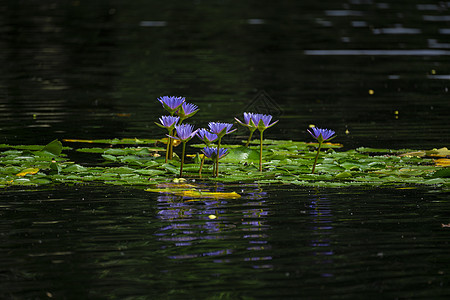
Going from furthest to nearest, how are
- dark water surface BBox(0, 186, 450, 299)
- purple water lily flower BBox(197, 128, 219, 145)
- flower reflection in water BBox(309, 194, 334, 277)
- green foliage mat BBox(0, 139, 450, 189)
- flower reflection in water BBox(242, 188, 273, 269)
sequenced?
green foliage mat BBox(0, 139, 450, 189)
purple water lily flower BBox(197, 128, 219, 145)
flower reflection in water BBox(242, 188, 273, 269)
flower reflection in water BBox(309, 194, 334, 277)
dark water surface BBox(0, 186, 450, 299)

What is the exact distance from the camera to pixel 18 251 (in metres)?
3.59

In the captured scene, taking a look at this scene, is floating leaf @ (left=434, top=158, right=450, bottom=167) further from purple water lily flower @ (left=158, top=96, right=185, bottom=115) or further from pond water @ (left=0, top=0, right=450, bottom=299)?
purple water lily flower @ (left=158, top=96, right=185, bottom=115)

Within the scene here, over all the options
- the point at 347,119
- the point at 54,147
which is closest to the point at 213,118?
the point at 347,119

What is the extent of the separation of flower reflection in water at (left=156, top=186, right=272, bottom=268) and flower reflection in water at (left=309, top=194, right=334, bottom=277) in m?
0.23

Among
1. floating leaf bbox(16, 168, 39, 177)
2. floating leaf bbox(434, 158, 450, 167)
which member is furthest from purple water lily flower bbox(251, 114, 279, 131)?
floating leaf bbox(16, 168, 39, 177)

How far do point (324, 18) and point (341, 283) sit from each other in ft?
60.4

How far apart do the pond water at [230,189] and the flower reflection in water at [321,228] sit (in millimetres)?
14

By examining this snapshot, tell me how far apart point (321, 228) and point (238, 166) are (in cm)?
147

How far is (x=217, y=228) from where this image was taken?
392cm

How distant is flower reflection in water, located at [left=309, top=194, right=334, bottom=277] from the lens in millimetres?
3484


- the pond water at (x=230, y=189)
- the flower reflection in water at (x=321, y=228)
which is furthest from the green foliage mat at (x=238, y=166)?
the flower reflection in water at (x=321, y=228)

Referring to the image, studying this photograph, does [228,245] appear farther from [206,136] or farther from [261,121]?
[261,121]

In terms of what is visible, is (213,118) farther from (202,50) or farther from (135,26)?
(135,26)

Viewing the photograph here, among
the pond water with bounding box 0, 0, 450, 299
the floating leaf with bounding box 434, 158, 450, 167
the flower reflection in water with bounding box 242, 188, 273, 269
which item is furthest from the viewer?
the floating leaf with bounding box 434, 158, 450, 167
